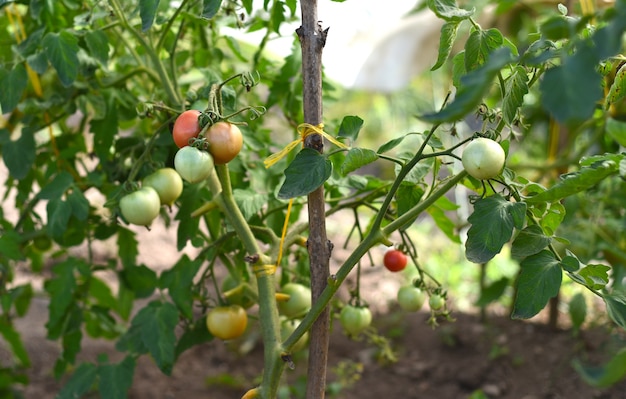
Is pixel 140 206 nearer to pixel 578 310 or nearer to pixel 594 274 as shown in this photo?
pixel 594 274

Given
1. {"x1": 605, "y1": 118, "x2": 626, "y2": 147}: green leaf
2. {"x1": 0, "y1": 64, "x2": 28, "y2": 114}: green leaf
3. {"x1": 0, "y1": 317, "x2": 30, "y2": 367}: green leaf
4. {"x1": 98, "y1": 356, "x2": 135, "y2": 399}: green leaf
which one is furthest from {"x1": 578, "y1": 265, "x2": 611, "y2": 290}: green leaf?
{"x1": 0, "y1": 317, "x2": 30, "y2": 367}: green leaf

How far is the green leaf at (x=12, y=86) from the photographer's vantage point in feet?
3.75

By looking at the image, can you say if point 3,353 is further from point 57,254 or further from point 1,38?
point 1,38

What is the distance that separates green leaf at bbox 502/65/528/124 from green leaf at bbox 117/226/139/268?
31.8 inches

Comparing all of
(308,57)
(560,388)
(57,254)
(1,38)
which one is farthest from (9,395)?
(560,388)

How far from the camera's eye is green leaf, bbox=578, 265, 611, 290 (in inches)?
34.4

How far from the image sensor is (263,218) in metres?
1.22

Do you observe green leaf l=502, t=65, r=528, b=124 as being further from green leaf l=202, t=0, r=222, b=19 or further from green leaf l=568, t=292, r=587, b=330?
green leaf l=568, t=292, r=587, b=330

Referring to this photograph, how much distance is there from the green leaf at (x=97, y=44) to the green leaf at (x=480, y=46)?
0.60 meters

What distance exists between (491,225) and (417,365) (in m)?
1.29

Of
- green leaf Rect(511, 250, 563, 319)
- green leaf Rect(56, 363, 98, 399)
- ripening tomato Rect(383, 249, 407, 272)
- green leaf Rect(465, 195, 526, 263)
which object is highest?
green leaf Rect(465, 195, 526, 263)

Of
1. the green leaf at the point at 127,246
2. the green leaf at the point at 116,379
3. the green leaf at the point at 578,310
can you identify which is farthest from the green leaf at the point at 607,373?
the green leaf at the point at 578,310

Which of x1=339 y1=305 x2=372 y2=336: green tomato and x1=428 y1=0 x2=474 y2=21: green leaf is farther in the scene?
x1=339 y1=305 x2=372 y2=336: green tomato

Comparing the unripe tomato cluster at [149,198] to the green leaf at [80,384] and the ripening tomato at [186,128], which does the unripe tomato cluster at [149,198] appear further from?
the green leaf at [80,384]
